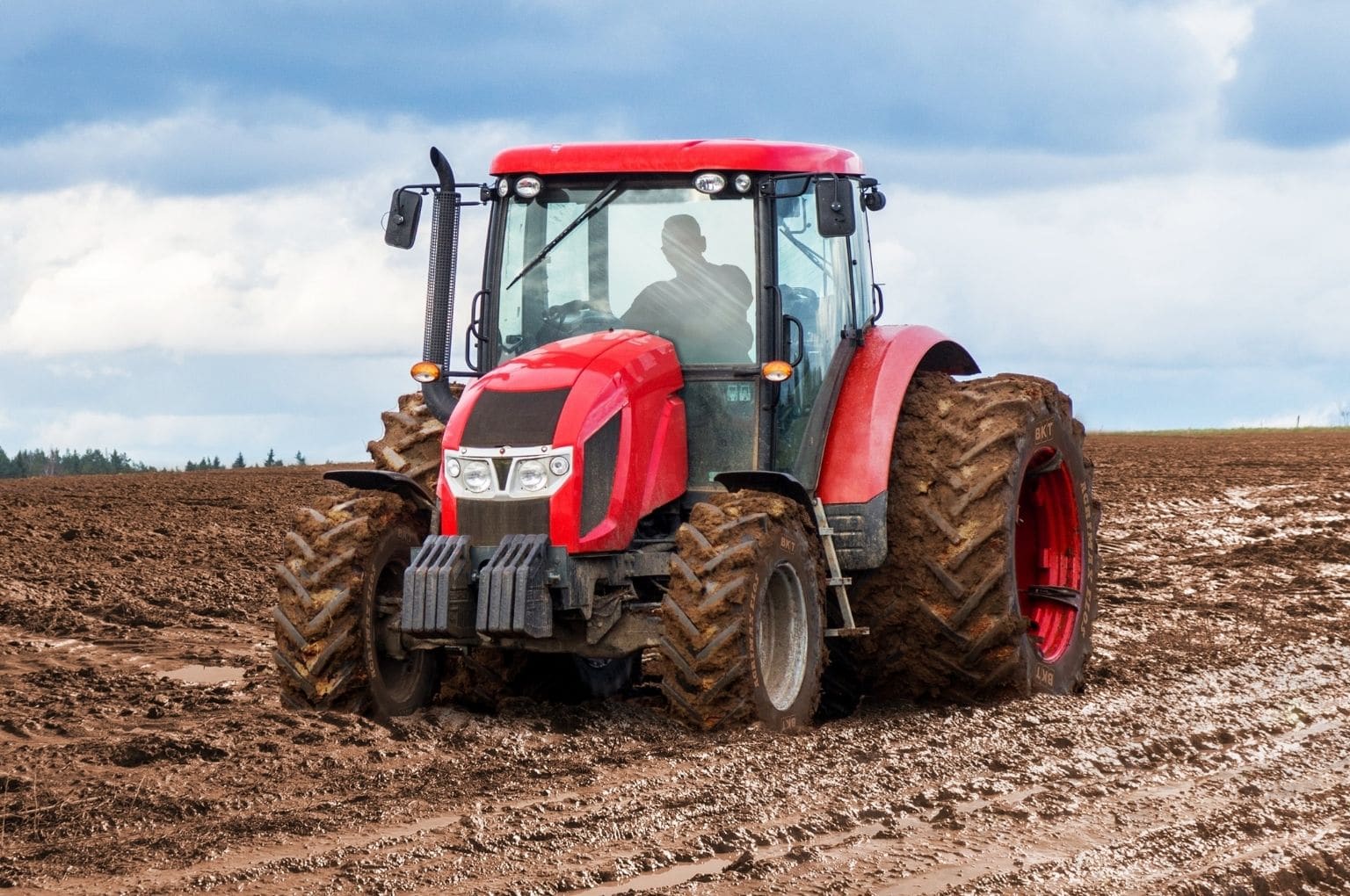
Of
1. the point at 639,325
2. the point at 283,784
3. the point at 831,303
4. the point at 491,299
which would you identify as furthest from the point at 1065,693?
the point at 283,784

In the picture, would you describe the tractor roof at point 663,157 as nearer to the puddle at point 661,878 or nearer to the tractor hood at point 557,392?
the tractor hood at point 557,392

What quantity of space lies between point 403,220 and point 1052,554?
4.36m

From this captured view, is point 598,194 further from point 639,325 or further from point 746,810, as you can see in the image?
point 746,810

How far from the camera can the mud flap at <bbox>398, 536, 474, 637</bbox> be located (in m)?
7.84

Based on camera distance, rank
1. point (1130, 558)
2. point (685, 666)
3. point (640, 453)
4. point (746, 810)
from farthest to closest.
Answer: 1. point (1130, 558)
2. point (640, 453)
3. point (685, 666)
4. point (746, 810)

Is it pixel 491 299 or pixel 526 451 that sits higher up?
pixel 491 299

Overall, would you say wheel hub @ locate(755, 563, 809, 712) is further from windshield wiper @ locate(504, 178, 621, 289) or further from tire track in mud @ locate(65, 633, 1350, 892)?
windshield wiper @ locate(504, 178, 621, 289)

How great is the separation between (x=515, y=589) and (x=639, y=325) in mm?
1758

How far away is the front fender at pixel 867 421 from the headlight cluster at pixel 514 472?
1.63 m

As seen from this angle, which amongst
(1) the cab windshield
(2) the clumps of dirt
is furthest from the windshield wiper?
(2) the clumps of dirt

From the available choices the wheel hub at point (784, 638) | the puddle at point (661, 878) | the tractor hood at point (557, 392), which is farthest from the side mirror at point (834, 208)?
the puddle at point (661, 878)

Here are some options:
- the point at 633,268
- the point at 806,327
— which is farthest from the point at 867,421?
the point at 633,268

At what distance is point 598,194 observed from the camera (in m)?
8.96

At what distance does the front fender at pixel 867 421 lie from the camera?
889cm
